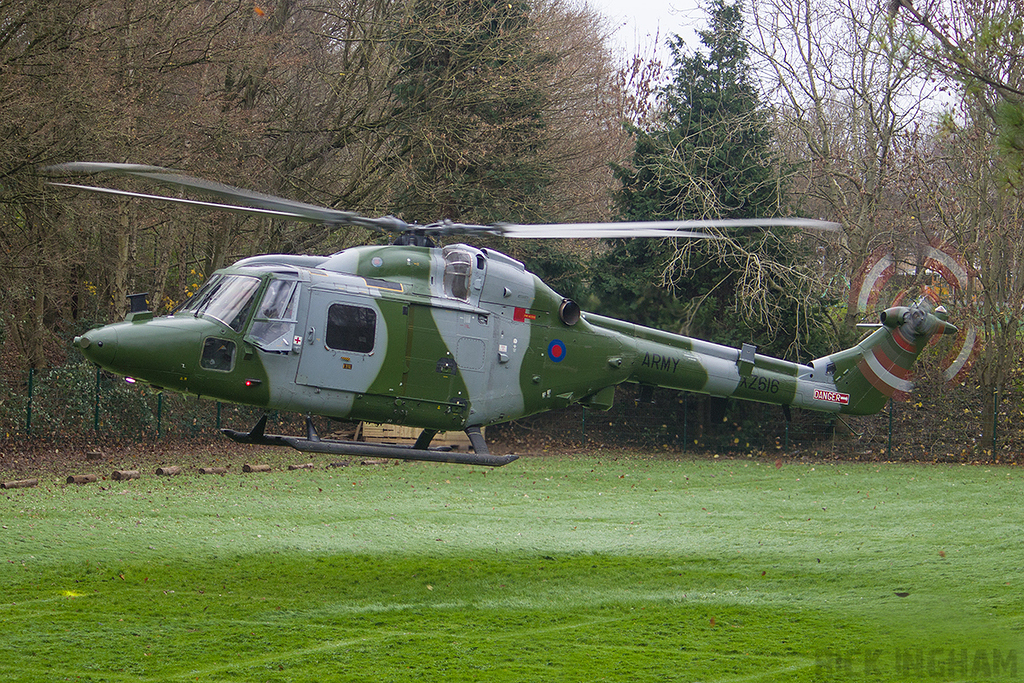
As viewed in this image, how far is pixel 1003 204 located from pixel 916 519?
36.3 ft

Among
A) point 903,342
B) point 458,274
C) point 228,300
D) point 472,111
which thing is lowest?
point 228,300

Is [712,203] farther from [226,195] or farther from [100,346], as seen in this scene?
[100,346]

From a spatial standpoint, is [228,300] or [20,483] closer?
[228,300]

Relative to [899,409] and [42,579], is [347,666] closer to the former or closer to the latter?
[42,579]

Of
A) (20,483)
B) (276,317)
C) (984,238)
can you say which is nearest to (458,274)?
(276,317)

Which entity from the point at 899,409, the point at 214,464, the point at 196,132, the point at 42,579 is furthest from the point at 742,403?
the point at 42,579

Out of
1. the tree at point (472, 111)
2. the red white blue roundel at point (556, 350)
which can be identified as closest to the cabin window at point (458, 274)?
the red white blue roundel at point (556, 350)

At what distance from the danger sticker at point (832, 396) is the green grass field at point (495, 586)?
5.38ft

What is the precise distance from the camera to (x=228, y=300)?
28.7 ft

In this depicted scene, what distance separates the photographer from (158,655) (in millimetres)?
6371

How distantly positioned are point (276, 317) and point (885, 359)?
7840 mm

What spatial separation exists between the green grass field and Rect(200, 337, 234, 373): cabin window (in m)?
1.93

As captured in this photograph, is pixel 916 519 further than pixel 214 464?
No

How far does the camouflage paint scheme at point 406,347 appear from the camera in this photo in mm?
8547
